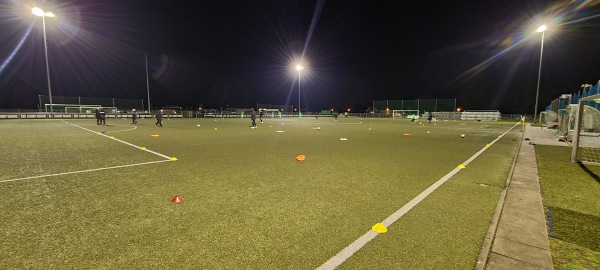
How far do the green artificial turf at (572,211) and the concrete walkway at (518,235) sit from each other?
0.33 ft

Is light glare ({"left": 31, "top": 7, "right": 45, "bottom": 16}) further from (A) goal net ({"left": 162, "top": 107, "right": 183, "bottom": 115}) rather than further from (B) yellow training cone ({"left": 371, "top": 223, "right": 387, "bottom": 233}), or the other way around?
(B) yellow training cone ({"left": 371, "top": 223, "right": 387, "bottom": 233})

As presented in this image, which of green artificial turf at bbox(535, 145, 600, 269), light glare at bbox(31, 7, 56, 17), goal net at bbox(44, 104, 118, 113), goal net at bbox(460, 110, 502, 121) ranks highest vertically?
light glare at bbox(31, 7, 56, 17)

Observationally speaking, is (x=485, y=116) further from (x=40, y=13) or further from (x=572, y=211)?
(x=40, y=13)

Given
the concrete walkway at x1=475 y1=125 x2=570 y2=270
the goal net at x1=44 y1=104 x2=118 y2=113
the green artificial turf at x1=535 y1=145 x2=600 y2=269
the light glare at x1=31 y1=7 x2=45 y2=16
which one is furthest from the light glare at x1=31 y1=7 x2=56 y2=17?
the green artificial turf at x1=535 y1=145 x2=600 y2=269

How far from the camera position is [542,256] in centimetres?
252

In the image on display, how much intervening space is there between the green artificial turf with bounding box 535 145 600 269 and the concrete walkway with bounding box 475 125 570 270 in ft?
0.33

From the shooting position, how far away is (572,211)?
3.69 meters

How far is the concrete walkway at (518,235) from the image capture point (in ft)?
7.98

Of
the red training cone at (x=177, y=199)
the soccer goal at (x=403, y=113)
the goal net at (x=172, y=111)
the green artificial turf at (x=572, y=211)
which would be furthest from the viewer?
the soccer goal at (x=403, y=113)

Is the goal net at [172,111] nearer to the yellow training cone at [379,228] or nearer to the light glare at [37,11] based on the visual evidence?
the light glare at [37,11]

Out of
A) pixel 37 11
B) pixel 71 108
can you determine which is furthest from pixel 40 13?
pixel 71 108

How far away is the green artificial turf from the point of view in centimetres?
A: 257

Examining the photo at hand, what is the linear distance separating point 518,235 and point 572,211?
5.14 feet

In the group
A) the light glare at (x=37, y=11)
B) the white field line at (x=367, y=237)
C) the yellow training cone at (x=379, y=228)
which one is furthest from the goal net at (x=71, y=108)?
the yellow training cone at (x=379, y=228)
